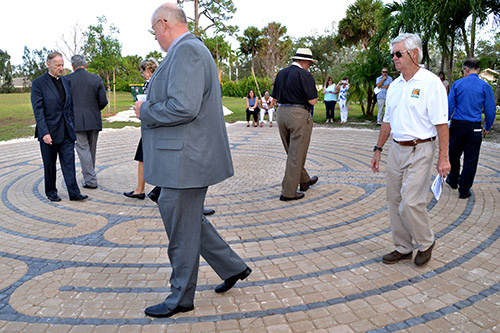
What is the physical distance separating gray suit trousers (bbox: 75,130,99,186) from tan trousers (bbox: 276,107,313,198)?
297cm

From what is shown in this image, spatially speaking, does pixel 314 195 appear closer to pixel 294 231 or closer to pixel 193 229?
pixel 294 231

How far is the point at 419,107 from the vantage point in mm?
3236

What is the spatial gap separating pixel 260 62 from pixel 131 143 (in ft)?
162

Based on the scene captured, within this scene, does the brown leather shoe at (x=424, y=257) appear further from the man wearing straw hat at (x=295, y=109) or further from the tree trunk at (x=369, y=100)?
the tree trunk at (x=369, y=100)

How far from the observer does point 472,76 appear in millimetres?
5426

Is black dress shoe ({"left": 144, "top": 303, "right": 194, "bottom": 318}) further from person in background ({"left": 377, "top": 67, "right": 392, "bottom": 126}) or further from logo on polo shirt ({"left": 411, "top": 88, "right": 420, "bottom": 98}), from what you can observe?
person in background ({"left": 377, "top": 67, "right": 392, "bottom": 126})

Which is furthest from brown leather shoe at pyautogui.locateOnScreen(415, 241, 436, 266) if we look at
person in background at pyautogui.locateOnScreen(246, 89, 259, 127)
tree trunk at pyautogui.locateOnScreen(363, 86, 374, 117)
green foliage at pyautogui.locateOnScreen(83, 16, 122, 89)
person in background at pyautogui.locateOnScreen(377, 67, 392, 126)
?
green foliage at pyautogui.locateOnScreen(83, 16, 122, 89)

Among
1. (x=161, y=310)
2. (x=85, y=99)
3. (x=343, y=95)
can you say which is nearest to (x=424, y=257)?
(x=161, y=310)

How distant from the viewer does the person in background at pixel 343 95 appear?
15.3 meters

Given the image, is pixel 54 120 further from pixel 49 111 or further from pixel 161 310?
pixel 161 310

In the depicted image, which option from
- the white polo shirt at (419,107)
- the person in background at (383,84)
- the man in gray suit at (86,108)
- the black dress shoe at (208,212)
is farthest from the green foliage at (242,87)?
the white polo shirt at (419,107)

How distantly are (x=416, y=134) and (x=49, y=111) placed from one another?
4.54 metres

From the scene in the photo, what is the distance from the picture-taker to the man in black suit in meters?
5.23

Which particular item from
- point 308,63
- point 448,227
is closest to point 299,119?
point 308,63
